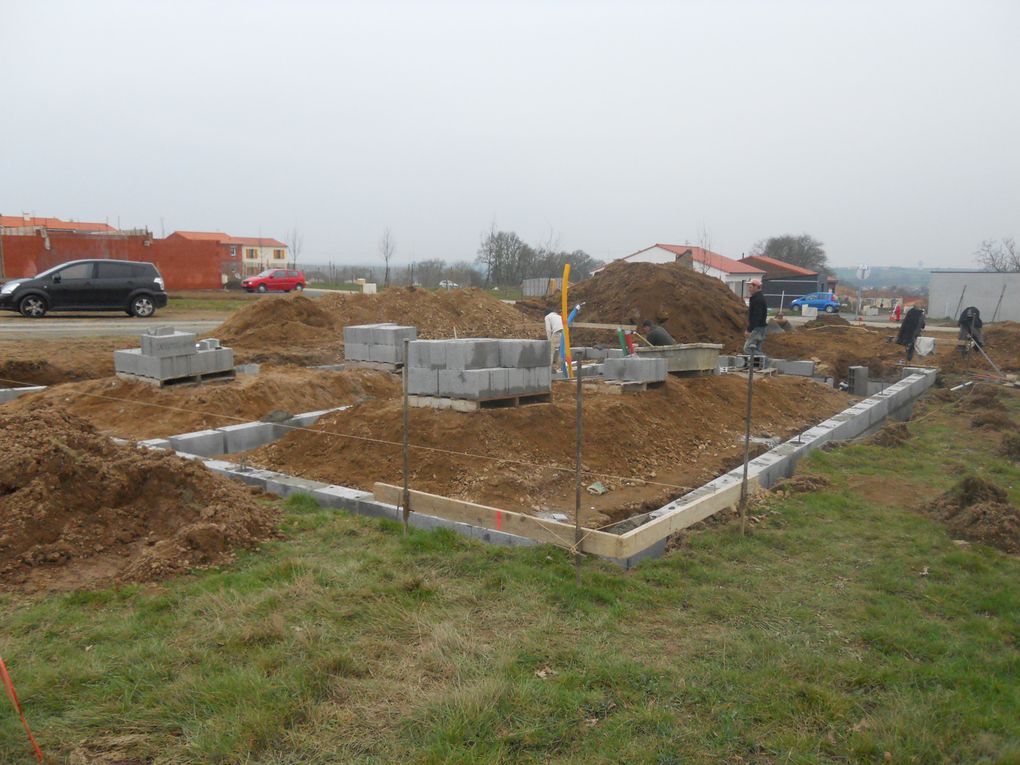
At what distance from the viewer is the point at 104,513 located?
4.98m

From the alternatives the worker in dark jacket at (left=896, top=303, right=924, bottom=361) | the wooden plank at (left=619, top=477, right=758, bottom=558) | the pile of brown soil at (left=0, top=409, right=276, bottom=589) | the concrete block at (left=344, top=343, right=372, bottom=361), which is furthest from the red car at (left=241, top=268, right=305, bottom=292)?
the wooden plank at (left=619, top=477, right=758, bottom=558)

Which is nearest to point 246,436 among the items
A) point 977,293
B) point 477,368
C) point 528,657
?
point 477,368

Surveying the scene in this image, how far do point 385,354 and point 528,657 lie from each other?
9.07 metres

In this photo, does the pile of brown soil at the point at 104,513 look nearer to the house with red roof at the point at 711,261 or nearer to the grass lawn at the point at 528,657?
the grass lawn at the point at 528,657

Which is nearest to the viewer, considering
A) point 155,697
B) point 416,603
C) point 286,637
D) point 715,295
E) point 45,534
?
point 155,697

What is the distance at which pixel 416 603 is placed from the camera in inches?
161

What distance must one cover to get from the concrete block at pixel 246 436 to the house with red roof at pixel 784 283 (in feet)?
121

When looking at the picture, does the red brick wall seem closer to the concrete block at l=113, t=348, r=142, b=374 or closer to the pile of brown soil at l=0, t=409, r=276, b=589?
the concrete block at l=113, t=348, r=142, b=374

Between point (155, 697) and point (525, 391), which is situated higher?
point (525, 391)

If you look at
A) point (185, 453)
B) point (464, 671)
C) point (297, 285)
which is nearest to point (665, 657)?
point (464, 671)

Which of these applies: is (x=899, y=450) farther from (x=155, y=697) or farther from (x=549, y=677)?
(x=155, y=697)

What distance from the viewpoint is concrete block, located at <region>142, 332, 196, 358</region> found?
9.41 metres

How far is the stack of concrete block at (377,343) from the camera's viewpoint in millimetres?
12008

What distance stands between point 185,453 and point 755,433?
22.9ft
